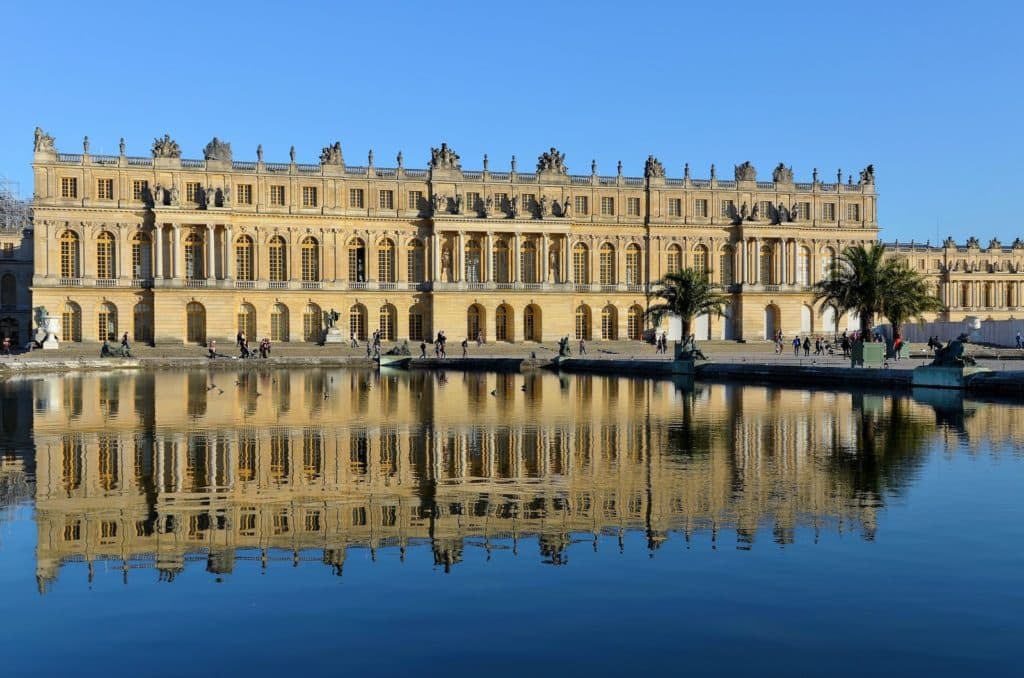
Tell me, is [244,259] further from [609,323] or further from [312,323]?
[609,323]

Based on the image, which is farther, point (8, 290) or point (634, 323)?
point (8, 290)

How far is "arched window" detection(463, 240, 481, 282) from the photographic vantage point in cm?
7812

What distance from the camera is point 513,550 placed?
11.5m

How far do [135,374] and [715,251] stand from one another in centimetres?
4608

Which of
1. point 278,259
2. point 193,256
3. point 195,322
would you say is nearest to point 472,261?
point 278,259

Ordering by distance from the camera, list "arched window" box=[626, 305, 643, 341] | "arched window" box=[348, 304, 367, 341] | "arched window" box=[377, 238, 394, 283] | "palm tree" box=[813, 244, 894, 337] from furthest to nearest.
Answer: "arched window" box=[626, 305, 643, 341], "arched window" box=[377, 238, 394, 283], "arched window" box=[348, 304, 367, 341], "palm tree" box=[813, 244, 894, 337]

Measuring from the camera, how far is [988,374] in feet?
109

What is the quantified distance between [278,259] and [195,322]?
7.05 m

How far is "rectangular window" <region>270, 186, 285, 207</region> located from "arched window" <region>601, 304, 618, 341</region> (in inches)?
977

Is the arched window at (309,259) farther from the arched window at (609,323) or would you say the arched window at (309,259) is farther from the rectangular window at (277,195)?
the arched window at (609,323)

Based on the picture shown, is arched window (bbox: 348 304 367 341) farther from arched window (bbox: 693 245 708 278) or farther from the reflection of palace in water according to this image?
the reflection of palace in water

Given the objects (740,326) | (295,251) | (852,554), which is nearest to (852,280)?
(740,326)

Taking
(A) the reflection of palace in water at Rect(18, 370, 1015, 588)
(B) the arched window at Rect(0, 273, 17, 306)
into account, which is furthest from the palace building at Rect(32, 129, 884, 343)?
(A) the reflection of palace in water at Rect(18, 370, 1015, 588)

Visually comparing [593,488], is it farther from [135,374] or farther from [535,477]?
[135,374]
